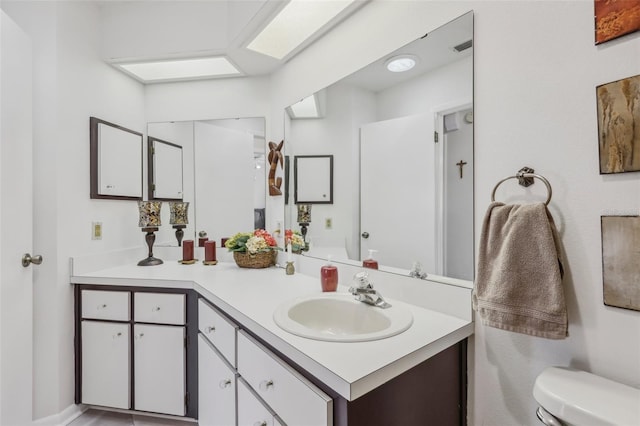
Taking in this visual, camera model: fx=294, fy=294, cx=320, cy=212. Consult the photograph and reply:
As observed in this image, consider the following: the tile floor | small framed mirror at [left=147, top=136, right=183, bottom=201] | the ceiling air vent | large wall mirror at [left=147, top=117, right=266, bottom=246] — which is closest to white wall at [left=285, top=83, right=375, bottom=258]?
the ceiling air vent

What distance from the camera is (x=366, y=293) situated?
3.84 feet

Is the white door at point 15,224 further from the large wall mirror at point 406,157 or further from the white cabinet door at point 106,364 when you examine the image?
the large wall mirror at point 406,157

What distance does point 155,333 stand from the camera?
5.40ft

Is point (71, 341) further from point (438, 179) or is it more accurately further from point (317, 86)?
point (438, 179)

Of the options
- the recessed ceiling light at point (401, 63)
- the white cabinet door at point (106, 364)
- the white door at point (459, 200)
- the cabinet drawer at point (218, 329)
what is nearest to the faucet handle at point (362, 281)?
the white door at point (459, 200)

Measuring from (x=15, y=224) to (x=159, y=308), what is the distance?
79cm

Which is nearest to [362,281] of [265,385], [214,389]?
[265,385]

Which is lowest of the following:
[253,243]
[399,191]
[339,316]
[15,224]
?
[339,316]

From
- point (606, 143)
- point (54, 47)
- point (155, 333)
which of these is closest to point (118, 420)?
point (155, 333)

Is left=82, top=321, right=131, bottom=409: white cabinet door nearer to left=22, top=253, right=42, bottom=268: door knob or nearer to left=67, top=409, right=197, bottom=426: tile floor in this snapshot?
Result: left=67, top=409, right=197, bottom=426: tile floor

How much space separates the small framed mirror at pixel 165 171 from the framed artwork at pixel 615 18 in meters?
2.37

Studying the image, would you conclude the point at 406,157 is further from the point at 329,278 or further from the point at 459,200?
the point at 329,278

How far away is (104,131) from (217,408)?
1849 mm

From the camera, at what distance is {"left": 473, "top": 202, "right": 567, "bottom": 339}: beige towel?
779 millimetres
